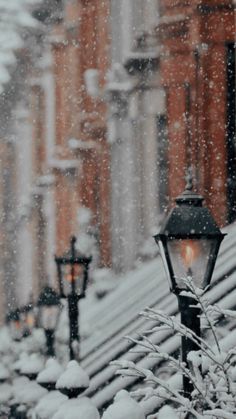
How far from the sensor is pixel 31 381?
47.4 feet

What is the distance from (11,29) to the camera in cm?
3516

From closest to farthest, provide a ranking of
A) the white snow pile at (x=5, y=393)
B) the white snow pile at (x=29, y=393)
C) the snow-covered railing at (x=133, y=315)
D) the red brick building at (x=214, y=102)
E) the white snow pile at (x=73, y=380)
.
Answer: the white snow pile at (x=73, y=380)
the snow-covered railing at (x=133, y=315)
the white snow pile at (x=29, y=393)
the red brick building at (x=214, y=102)
the white snow pile at (x=5, y=393)

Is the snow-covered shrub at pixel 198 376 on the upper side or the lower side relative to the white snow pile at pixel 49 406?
upper

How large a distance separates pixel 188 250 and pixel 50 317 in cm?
773

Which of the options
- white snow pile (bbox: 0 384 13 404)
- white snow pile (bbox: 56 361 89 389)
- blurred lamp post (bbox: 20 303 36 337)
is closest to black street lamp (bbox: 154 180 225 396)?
white snow pile (bbox: 56 361 89 389)

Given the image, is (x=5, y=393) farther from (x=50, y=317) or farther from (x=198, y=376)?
(x=198, y=376)

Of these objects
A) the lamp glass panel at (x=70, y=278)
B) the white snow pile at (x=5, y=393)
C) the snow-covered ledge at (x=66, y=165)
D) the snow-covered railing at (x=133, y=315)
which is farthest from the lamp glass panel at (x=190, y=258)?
the snow-covered ledge at (x=66, y=165)

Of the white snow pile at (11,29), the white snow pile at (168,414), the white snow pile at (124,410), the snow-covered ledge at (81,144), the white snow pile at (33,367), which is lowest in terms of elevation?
the white snow pile at (33,367)

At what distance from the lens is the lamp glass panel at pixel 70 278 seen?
464 inches

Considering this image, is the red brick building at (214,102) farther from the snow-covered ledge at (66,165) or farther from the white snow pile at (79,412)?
the snow-covered ledge at (66,165)

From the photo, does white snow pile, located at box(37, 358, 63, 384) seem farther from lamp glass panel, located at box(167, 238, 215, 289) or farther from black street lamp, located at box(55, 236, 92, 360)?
lamp glass panel, located at box(167, 238, 215, 289)

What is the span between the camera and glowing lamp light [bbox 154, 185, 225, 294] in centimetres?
658

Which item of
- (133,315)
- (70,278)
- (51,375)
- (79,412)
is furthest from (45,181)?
(79,412)

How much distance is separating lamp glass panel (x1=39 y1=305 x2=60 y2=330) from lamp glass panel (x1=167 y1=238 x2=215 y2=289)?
747cm
